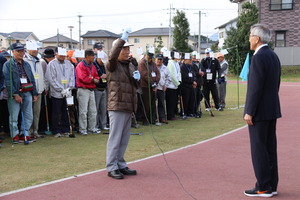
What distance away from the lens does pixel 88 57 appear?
33.2 feet

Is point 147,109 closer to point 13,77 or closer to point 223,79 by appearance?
point 13,77

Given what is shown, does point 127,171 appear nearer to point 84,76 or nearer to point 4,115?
point 84,76

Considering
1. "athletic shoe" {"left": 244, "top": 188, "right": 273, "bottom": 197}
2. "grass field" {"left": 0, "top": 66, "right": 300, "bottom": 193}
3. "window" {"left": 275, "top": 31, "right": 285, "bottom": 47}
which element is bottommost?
"grass field" {"left": 0, "top": 66, "right": 300, "bottom": 193}

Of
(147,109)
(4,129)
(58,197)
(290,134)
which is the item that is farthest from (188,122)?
(58,197)

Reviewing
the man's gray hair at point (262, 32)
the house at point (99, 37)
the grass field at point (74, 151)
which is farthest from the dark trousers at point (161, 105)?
the house at point (99, 37)

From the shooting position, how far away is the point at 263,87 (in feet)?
16.7

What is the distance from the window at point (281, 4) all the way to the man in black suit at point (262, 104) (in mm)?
39071

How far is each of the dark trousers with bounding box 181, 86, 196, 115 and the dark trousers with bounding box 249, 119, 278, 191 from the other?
28.7 feet

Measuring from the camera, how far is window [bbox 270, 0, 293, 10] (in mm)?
40500

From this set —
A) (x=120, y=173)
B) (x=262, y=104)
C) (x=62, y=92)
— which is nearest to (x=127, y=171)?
(x=120, y=173)

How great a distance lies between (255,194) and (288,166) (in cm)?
193

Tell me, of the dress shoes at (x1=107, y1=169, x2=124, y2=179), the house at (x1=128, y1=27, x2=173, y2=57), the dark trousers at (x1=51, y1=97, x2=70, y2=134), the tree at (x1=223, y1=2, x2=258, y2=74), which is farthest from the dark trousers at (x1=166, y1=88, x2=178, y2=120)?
the house at (x1=128, y1=27, x2=173, y2=57)

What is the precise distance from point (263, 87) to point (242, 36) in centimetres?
3485

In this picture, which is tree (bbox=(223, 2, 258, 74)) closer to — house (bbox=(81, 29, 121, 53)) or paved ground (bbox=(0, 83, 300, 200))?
paved ground (bbox=(0, 83, 300, 200))
